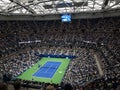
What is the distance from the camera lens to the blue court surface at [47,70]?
108 feet

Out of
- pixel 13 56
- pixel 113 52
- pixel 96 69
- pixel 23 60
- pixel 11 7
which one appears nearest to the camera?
pixel 96 69

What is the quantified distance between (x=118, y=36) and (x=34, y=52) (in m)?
19.1

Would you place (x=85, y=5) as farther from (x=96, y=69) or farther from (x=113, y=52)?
(x=96, y=69)

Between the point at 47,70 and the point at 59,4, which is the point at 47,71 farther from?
the point at 59,4

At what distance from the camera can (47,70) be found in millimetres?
35688

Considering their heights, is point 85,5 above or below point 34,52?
above

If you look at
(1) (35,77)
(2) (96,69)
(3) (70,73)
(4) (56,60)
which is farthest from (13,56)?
(2) (96,69)

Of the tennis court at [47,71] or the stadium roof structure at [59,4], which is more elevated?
the stadium roof structure at [59,4]

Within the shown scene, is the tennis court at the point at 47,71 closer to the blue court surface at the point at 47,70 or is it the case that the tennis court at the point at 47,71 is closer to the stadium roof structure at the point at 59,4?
the blue court surface at the point at 47,70

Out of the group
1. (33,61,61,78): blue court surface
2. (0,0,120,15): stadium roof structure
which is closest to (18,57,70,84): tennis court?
(33,61,61,78): blue court surface

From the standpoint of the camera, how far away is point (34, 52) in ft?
150

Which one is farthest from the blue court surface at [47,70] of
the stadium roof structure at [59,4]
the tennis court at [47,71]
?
the stadium roof structure at [59,4]

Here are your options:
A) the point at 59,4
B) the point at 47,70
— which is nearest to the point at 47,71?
the point at 47,70

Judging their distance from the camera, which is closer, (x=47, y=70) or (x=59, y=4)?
(x=47, y=70)
